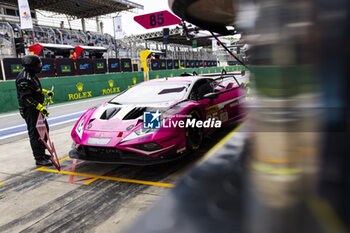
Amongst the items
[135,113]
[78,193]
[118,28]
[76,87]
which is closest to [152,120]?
[135,113]

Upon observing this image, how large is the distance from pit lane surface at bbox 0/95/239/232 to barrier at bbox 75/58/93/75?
12405mm

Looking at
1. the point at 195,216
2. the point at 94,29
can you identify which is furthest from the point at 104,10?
the point at 195,216

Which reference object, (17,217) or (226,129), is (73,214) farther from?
(226,129)

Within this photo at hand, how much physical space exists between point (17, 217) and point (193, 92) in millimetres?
3103

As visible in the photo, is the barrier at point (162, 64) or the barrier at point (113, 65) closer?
the barrier at point (113, 65)

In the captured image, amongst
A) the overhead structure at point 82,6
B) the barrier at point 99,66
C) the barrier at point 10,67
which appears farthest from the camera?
the overhead structure at point 82,6

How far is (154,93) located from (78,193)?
6.97 ft

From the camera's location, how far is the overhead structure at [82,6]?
34.6 meters

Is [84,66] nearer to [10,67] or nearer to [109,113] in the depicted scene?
[10,67]

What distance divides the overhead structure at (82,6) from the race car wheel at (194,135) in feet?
114

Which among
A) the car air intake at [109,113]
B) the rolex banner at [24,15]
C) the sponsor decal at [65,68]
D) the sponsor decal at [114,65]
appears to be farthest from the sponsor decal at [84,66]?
the car air intake at [109,113]

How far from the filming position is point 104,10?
131ft

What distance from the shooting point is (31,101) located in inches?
166

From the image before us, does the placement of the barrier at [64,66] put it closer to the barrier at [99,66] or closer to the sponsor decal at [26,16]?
the barrier at [99,66]
